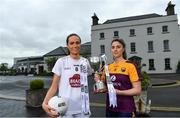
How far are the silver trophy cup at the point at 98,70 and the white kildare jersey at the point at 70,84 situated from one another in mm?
273

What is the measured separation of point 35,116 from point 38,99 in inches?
86.6

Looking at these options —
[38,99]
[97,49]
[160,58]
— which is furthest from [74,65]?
[97,49]

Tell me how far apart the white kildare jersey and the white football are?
13cm

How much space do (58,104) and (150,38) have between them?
153ft

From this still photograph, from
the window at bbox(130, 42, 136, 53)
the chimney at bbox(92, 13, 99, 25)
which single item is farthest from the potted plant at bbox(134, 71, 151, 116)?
the chimney at bbox(92, 13, 99, 25)

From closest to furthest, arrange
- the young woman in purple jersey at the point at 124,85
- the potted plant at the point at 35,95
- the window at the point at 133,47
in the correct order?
the young woman in purple jersey at the point at 124,85 < the potted plant at the point at 35,95 < the window at the point at 133,47

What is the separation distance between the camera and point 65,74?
3521mm

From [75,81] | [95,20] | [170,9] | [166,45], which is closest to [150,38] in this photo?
[166,45]

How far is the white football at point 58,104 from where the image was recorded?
10.7 ft

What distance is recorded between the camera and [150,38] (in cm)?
4831

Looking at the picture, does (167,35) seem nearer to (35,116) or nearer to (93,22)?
(93,22)

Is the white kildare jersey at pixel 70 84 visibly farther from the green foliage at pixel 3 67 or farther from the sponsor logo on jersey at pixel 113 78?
the green foliage at pixel 3 67

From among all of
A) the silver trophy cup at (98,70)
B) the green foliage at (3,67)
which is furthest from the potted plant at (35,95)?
the green foliage at (3,67)

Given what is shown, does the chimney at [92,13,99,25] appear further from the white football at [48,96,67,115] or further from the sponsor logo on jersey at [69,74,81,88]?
the white football at [48,96,67,115]
